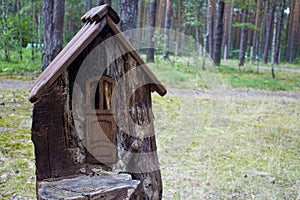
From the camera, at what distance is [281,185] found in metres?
4.09

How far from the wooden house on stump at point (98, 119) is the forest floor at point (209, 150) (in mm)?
1599

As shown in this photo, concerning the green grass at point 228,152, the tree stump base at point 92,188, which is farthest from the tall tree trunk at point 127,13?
the tree stump base at point 92,188

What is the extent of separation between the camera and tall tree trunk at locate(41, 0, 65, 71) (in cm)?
981

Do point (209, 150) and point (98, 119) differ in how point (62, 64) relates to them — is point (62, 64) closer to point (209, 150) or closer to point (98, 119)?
point (98, 119)

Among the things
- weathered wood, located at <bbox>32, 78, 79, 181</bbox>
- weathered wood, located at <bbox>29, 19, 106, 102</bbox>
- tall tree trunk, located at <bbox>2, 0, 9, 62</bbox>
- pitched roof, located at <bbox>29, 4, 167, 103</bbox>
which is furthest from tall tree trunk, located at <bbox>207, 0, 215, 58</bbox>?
weathered wood, located at <bbox>32, 78, 79, 181</bbox>

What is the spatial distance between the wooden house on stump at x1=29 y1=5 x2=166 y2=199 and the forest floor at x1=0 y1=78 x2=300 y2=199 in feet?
5.25

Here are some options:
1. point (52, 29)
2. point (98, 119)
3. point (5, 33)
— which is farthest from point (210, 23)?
point (98, 119)

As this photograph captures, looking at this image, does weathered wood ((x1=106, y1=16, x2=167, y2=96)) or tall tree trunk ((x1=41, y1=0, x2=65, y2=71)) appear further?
tall tree trunk ((x1=41, y1=0, x2=65, y2=71))

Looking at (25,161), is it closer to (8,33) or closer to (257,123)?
(257,123)

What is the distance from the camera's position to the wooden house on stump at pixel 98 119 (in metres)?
2.09

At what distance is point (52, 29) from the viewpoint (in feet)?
32.7

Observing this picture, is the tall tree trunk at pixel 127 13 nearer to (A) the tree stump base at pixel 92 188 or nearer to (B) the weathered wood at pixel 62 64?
(B) the weathered wood at pixel 62 64

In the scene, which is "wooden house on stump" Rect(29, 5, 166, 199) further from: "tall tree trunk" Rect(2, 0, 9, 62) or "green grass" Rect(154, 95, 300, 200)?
"tall tree trunk" Rect(2, 0, 9, 62)

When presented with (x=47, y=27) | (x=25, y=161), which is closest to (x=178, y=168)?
(x=25, y=161)
